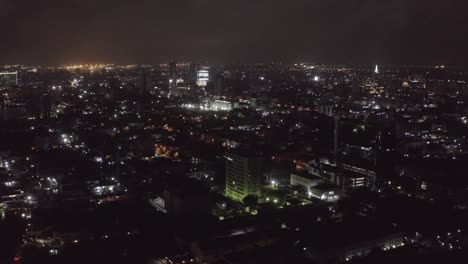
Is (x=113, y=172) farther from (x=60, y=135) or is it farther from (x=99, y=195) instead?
(x=60, y=135)

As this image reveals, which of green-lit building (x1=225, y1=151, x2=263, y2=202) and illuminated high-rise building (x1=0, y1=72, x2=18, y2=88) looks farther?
illuminated high-rise building (x1=0, y1=72, x2=18, y2=88)

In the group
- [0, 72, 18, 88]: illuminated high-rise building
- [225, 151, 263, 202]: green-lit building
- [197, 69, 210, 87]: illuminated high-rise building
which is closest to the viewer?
[225, 151, 263, 202]: green-lit building

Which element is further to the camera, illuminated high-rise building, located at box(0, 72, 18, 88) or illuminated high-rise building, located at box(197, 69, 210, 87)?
illuminated high-rise building, located at box(197, 69, 210, 87)

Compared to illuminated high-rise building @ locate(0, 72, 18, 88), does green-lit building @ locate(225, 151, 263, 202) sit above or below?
below

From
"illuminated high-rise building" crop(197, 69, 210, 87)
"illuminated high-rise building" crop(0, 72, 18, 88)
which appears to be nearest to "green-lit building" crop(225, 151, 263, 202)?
"illuminated high-rise building" crop(197, 69, 210, 87)

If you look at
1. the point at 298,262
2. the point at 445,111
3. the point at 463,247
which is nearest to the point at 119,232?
the point at 298,262

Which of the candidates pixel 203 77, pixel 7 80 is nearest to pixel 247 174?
pixel 203 77

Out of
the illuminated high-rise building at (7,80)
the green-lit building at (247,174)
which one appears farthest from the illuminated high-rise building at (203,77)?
the green-lit building at (247,174)

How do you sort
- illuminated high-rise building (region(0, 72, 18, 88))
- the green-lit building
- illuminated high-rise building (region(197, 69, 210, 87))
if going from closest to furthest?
the green-lit building → illuminated high-rise building (region(0, 72, 18, 88)) → illuminated high-rise building (region(197, 69, 210, 87))

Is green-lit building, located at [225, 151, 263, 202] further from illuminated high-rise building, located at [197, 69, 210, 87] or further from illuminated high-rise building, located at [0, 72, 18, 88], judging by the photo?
illuminated high-rise building, located at [0, 72, 18, 88]

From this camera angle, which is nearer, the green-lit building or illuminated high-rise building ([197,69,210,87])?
the green-lit building

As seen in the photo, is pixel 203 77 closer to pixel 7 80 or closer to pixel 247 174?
pixel 7 80

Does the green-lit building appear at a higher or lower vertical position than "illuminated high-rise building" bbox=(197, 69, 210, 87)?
lower
